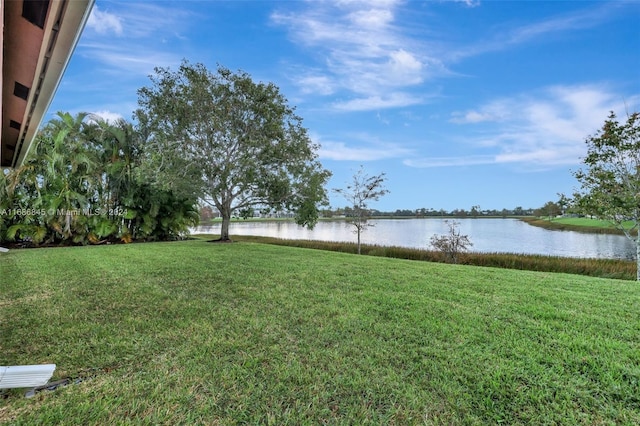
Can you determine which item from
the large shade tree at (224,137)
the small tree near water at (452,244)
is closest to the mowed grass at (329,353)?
the small tree near water at (452,244)

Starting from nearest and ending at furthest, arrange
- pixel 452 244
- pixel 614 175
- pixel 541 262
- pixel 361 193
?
1. pixel 614 175
2. pixel 541 262
3. pixel 452 244
4. pixel 361 193

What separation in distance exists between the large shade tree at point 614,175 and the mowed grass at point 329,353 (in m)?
4.96

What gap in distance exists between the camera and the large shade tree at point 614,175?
7.90 meters

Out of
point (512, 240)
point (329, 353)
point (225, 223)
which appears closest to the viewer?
point (329, 353)

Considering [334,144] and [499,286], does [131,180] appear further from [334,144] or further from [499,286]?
[499,286]

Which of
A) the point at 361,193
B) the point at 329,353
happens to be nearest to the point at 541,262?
the point at 361,193

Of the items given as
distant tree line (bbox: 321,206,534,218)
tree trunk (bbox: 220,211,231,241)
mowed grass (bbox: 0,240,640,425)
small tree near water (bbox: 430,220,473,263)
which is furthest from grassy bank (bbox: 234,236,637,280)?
distant tree line (bbox: 321,206,534,218)

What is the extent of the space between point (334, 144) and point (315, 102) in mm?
3989

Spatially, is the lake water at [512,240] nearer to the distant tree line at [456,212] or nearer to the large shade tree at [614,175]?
the large shade tree at [614,175]

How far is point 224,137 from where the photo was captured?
12680 mm

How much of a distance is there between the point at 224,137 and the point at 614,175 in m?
13.1

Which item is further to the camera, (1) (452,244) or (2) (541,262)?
(1) (452,244)

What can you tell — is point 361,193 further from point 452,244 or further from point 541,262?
point 541,262

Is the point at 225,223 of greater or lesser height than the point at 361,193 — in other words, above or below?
below
